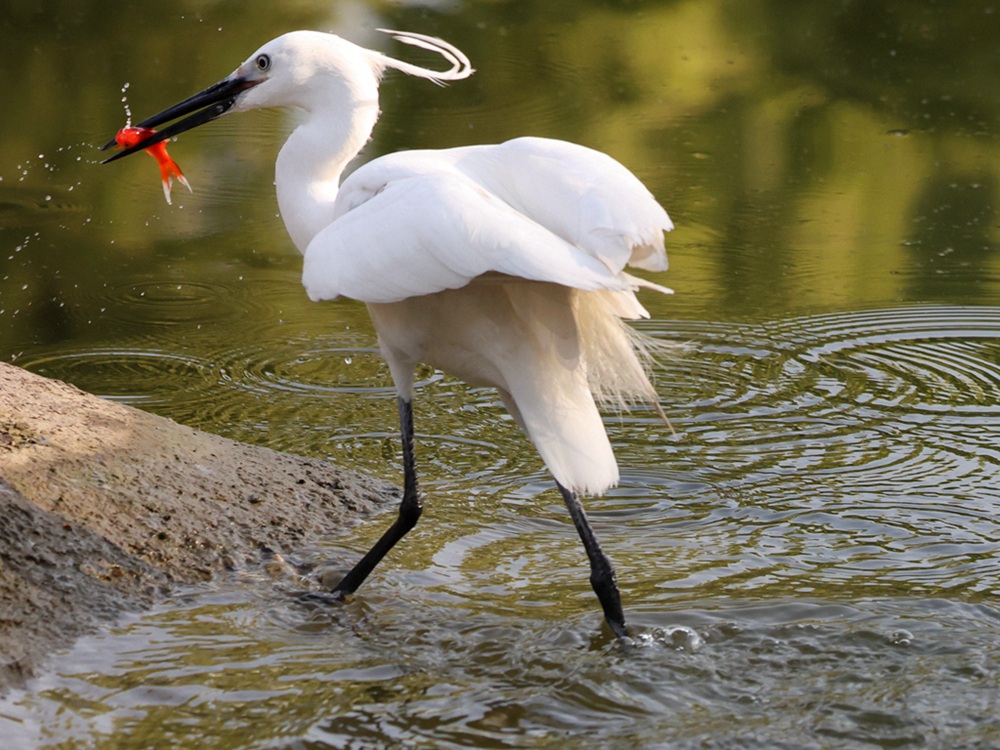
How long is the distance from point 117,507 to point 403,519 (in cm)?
79

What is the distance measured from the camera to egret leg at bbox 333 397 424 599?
3721 millimetres

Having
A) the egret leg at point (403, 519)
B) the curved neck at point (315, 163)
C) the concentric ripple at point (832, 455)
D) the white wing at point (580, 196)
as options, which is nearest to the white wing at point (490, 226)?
the white wing at point (580, 196)

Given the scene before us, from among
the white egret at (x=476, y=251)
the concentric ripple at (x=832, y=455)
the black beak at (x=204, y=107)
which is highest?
the black beak at (x=204, y=107)

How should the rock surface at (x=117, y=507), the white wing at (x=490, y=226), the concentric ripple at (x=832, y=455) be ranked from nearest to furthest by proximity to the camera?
the white wing at (x=490, y=226), the rock surface at (x=117, y=507), the concentric ripple at (x=832, y=455)

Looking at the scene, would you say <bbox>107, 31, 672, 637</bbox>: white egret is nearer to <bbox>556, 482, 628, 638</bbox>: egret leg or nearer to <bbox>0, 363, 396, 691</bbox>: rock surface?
<bbox>556, 482, 628, 638</bbox>: egret leg

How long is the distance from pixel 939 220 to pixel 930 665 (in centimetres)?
490

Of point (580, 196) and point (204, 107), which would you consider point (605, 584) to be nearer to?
point (580, 196)

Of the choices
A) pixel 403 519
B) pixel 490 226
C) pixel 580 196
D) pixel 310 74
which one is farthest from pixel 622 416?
pixel 490 226

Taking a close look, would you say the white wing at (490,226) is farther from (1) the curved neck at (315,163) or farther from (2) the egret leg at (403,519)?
(2) the egret leg at (403,519)

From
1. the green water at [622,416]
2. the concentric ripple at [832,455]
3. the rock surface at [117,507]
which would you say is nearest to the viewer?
the green water at [622,416]

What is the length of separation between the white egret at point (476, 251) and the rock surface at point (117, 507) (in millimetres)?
447

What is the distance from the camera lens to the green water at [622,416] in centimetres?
309

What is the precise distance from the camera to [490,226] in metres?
2.93

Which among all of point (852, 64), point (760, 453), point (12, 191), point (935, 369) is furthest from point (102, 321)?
point (852, 64)
